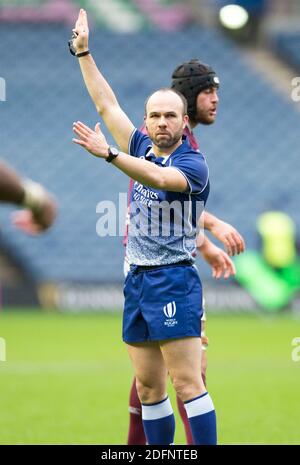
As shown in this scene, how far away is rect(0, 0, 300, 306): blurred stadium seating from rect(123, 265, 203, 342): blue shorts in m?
11.8

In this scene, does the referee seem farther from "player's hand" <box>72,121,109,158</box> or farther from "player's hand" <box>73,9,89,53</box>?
"player's hand" <box>73,9,89,53</box>

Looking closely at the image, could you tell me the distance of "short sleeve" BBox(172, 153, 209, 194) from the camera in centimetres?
525

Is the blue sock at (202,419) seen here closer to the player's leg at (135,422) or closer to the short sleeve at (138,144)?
the player's leg at (135,422)

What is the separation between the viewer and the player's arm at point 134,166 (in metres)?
4.96

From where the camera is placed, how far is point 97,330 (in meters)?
14.4

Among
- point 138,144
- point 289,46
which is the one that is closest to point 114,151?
point 138,144

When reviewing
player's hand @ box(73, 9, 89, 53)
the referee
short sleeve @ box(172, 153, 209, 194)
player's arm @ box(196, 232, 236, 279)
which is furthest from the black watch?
player's arm @ box(196, 232, 236, 279)

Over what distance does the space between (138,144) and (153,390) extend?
4.42ft

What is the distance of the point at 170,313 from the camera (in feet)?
17.3

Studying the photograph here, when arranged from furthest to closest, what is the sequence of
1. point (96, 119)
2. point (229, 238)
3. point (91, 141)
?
point (96, 119)
point (229, 238)
point (91, 141)

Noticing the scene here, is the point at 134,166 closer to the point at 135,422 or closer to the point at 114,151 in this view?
the point at 114,151

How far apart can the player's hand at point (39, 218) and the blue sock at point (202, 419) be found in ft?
5.16
